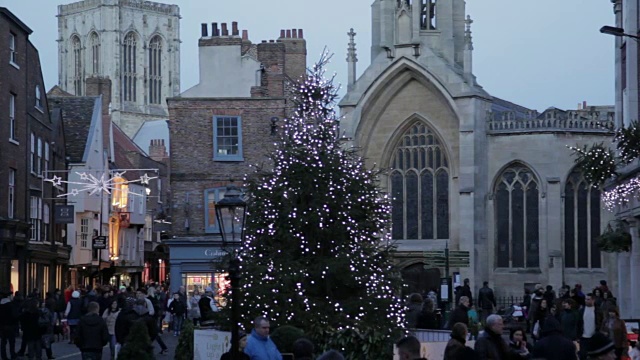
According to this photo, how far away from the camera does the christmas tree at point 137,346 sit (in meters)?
19.3

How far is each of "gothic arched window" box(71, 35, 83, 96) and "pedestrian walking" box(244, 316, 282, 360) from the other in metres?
133

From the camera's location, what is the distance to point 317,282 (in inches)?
806

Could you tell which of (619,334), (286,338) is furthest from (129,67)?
(286,338)

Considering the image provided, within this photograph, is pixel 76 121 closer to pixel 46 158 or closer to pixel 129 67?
pixel 46 158

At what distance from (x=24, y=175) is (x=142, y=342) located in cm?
2203

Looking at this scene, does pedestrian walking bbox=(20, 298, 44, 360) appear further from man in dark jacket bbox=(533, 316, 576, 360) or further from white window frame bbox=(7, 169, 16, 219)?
man in dark jacket bbox=(533, 316, 576, 360)

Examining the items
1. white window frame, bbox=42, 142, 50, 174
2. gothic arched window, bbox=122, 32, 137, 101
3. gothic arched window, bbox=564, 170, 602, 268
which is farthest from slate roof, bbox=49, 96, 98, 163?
gothic arched window, bbox=122, 32, 137, 101

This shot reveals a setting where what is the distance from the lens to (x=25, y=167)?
4047cm

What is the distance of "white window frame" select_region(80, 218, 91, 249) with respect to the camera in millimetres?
52125

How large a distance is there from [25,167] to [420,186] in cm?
2203

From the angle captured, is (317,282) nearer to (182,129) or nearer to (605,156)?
(605,156)

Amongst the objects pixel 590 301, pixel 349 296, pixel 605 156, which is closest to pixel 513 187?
pixel 605 156

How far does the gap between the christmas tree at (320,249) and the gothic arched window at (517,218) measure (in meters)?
35.4

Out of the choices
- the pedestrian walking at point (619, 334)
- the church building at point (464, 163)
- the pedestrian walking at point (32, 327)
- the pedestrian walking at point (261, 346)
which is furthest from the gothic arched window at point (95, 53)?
the pedestrian walking at point (261, 346)
